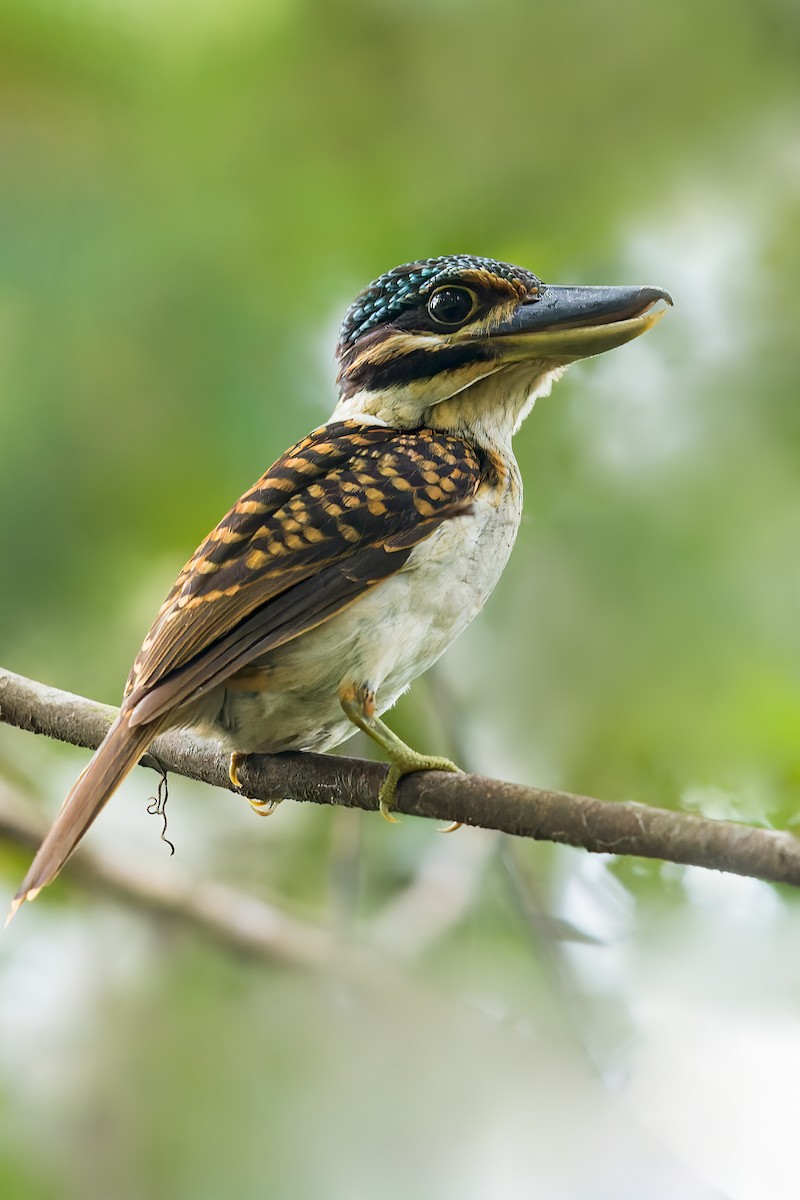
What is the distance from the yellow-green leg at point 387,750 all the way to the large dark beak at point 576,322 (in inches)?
27.4

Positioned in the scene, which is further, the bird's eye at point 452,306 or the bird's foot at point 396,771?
the bird's eye at point 452,306

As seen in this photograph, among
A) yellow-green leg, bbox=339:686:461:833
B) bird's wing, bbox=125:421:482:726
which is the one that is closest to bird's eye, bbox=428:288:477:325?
bird's wing, bbox=125:421:482:726

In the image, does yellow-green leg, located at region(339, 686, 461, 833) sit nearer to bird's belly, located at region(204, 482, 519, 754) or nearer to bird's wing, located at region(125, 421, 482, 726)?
bird's belly, located at region(204, 482, 519, 754)

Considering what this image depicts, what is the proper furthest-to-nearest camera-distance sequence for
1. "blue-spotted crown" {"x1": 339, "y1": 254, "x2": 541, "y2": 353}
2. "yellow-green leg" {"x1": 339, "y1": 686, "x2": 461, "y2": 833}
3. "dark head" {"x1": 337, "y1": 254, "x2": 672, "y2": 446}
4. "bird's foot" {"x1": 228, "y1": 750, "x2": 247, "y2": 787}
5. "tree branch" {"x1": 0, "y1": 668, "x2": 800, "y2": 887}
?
"blue-spotted crown" {"x1": 339, "y1": 254, "x2": 541, "y2": 353}, "dark head" {"x1": 337, "y1": 254, "x2": 672, "y2": 446}, "bird's foot" {"x1": 228, "y1": 750, "x2": 247, "y2": 787}, "yellow-green leg" {"x1": 339, "y1": 686, "x2": 461, "y2": 833}, "tree branch" {"x1": 0, "y1": 668, "x2": 800, "y2": 887}

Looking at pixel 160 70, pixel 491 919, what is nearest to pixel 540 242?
pixel 160 70

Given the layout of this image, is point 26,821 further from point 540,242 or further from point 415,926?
point 540,242

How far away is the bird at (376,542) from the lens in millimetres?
2094

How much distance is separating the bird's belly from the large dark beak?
11.9 inches

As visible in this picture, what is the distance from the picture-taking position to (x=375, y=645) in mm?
2172

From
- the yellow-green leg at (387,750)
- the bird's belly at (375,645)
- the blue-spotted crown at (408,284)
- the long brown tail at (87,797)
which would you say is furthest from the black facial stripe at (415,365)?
the long brown tail at (87,797)

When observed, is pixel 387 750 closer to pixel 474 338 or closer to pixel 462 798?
pixel 462 798

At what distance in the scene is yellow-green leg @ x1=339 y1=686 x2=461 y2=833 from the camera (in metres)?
1.92

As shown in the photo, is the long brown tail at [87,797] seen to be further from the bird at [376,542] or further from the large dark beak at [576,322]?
the large dark beak at [576,322]

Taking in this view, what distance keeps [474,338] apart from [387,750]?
2.73 ft
